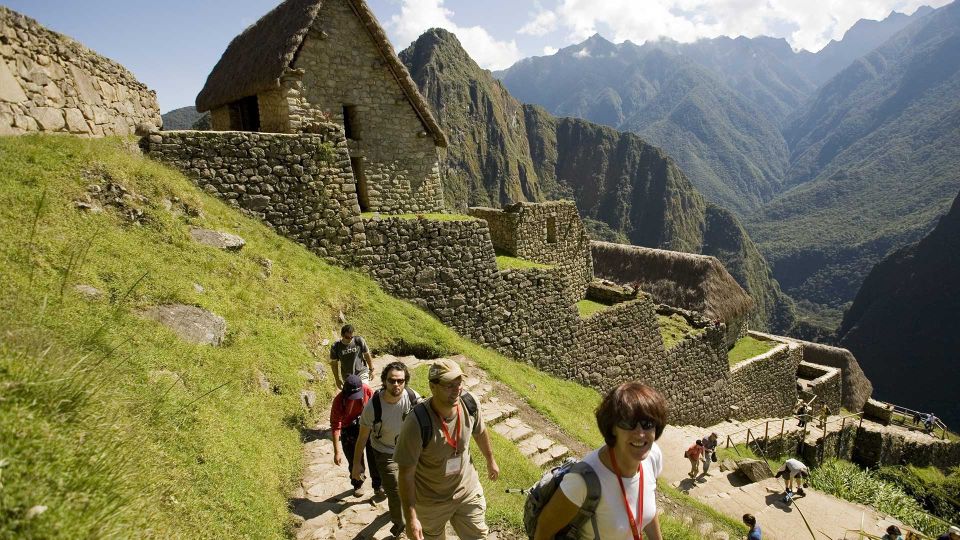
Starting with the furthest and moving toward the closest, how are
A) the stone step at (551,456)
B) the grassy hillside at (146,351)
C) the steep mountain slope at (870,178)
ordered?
the steep mountain slope at (870,178), the stone step at (551,456), the grassy hillside at (146,351)

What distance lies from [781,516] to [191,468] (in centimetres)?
1128

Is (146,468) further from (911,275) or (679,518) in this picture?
(911,275)

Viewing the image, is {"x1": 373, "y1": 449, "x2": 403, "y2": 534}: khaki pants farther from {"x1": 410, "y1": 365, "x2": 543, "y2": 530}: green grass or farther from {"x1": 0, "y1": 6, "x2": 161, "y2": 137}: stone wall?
{"x1": 0, "y1": 6, "x2": 161, "y2": 137}: stone wall

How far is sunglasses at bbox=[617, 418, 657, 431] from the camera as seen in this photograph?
2.62 m

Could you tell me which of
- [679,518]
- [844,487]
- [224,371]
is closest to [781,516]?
[679,518]

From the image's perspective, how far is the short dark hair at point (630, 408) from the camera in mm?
2635

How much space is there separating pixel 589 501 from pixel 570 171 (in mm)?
122234

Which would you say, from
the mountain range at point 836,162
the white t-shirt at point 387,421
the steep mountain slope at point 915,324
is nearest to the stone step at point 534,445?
the white t-shirt at point 387,421

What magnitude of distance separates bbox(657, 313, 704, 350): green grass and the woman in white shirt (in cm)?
1406

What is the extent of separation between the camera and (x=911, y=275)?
64.9 m

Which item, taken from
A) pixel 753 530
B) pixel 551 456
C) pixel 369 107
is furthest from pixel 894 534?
pixel 369 107

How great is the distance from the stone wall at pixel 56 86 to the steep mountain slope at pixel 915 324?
218ft

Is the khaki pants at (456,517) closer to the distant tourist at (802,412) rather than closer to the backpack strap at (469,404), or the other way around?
the backpack strap at (469,404)

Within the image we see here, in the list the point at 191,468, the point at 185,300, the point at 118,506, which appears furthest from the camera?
the point at 185,300
